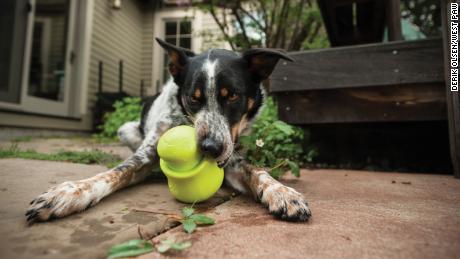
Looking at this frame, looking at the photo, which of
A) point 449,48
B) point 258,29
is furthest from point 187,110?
point 258,29

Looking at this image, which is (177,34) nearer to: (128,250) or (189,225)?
(189,225)

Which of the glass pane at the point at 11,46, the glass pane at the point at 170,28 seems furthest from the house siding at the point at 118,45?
the glass pane at the point at 11,46

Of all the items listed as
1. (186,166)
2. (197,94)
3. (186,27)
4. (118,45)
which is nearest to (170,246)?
(186,166)

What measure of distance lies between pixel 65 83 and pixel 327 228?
24.7ft

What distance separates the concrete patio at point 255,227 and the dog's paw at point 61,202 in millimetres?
37

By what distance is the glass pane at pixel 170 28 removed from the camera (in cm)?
1052

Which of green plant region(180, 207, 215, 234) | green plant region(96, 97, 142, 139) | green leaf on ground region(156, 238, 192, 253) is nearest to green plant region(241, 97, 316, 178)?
green plant region(180, 207, 215, 234)

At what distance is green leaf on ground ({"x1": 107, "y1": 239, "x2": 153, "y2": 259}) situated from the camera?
0.94m

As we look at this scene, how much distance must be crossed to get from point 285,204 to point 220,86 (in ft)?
3.16

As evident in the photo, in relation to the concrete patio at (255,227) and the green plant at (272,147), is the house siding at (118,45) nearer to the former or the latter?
the green plant at (272,147)

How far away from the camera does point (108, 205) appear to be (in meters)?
1.57

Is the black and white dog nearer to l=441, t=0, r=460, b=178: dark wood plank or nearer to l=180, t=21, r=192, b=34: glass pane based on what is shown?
l=441, t=0, r=460, b=178: dark wood plank

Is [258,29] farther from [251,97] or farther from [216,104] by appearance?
[216,104]

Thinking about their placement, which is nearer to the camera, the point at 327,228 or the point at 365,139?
the point at 327,228
